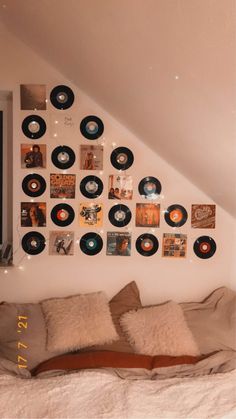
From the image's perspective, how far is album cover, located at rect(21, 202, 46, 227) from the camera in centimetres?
232

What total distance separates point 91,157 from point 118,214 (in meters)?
0.42

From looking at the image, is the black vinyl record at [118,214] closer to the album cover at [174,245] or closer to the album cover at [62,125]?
the album cover at [174,245]

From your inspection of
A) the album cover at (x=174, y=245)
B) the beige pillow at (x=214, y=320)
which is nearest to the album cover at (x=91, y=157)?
the album cover at (x=174, y=245)

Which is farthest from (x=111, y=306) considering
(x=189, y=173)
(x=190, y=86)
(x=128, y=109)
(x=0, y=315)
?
(x=190, y=86)

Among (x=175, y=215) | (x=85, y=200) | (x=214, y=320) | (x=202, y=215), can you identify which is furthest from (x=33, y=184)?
(x=214, y=320)

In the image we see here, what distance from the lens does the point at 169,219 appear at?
7.81ft

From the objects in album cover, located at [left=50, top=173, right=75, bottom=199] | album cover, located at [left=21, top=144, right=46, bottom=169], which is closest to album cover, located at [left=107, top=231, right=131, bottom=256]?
album cover, located at [left=50, top=173, right=75, bottom=199]

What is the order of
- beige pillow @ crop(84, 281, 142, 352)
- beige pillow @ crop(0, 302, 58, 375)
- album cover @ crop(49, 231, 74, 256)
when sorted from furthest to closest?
album cover @ crop(49, 231, 74, 256) < beige pillow @ crop(84, 281, 142, 352) < beige pillow @ crop(0, 302, 58, 375)

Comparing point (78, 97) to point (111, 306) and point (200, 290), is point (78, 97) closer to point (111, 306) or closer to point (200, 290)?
point (111, 306)

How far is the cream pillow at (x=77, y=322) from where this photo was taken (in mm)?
2008

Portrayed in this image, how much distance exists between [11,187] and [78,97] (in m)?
0.75

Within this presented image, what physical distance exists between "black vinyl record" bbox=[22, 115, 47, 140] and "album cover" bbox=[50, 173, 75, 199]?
0.28 m

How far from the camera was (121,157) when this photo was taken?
2.33 metres

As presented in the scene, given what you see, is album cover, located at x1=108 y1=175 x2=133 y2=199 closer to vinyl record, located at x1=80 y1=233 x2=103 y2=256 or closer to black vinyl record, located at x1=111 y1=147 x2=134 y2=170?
black vinyl record, located at x1=111 y1=147 x2=134 y2=170
